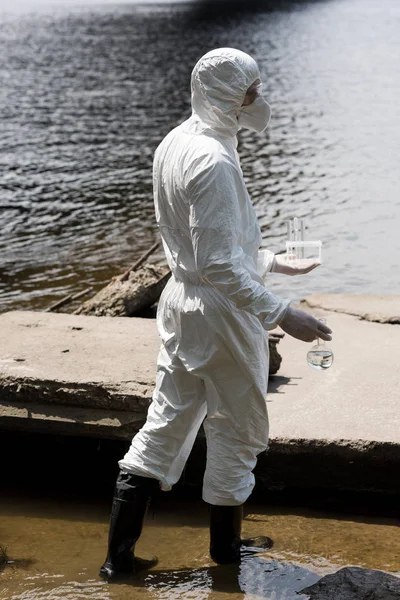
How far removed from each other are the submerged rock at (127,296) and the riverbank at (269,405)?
4.92 ft

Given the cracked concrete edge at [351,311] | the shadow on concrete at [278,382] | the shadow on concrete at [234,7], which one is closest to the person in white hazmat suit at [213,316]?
the shadow on concrete at [278,382]

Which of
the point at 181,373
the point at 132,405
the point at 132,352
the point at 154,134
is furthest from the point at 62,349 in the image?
the point at 154,134

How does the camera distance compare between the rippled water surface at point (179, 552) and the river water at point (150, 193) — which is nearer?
the rippled water surface at point (179, 552)

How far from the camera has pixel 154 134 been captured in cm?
1802

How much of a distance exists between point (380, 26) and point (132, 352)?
3796cm

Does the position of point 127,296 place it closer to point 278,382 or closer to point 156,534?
point 278,382

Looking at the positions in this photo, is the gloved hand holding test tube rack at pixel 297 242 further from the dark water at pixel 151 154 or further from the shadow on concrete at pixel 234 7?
the shadow on concrete at pixel 234 7

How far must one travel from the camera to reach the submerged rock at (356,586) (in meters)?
3.66

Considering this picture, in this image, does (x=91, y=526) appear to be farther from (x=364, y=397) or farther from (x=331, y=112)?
(x=331, y=112)

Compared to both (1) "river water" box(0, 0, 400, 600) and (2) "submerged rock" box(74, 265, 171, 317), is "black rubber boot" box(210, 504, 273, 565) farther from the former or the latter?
(2) "submerged rock" box(74, 265, 171, 317)

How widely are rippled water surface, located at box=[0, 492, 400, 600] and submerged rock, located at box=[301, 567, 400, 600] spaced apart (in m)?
0.15

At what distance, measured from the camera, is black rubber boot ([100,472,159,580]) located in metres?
3.97

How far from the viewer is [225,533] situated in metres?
4.07

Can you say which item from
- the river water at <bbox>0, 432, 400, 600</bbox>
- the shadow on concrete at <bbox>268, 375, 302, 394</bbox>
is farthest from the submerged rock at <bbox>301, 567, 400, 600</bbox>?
the shadow on concrete at <bbox>268, 375, 302, 394</bbox>
